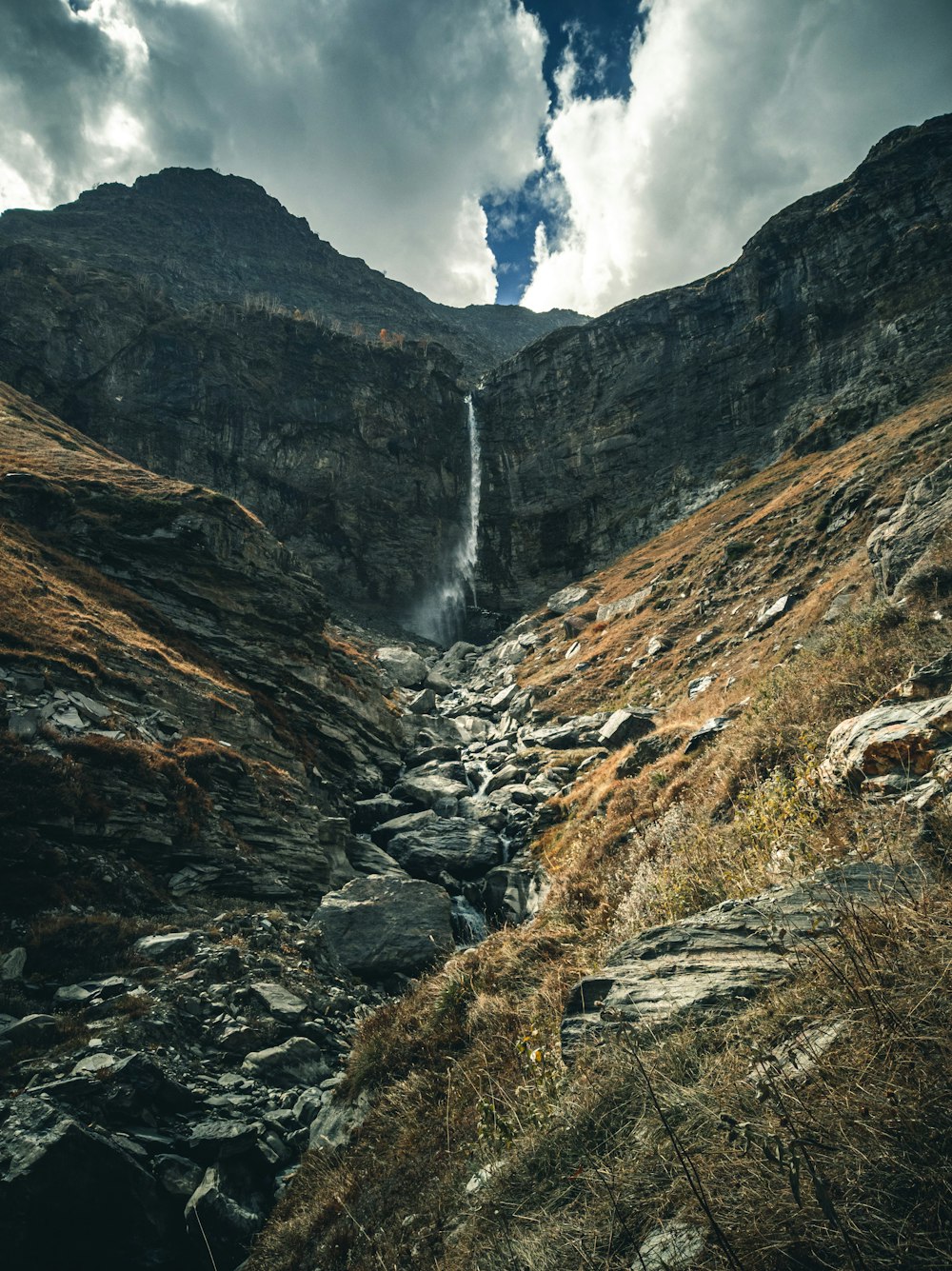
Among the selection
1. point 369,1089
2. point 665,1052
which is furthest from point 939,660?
point 369,1089

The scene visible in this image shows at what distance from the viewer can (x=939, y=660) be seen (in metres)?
6.05

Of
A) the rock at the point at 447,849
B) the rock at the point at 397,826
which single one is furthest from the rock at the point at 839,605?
the rock at the point at 397,826

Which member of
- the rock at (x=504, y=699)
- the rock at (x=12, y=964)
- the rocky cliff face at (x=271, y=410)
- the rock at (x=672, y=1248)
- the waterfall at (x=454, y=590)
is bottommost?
the rock at (x=672, y=1248)

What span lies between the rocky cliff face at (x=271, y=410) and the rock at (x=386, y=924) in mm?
58975

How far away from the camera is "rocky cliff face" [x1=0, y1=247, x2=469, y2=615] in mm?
65188

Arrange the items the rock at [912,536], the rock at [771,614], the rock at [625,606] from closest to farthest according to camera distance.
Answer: the rock at [912,536]
the rock at [771,614]
the rock at [625,606]

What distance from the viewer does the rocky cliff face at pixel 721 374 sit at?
51.7 m

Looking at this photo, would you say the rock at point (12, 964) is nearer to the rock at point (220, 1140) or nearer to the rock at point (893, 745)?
the rock at point (220, 1140)

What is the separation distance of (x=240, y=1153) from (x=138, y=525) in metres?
25.9

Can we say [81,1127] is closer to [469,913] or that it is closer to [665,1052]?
[665,1052]

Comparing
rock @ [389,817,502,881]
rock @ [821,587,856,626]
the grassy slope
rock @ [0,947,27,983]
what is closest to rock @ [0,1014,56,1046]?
rock @ [0,947,27,983]

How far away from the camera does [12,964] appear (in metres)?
8.31

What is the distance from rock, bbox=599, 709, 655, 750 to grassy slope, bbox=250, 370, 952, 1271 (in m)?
7.90

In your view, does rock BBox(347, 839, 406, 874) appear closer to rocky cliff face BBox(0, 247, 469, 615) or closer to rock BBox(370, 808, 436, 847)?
rock BBox(370, 808, 436, 847)
